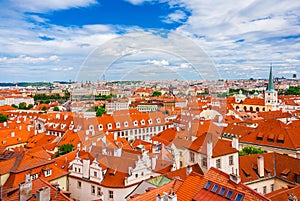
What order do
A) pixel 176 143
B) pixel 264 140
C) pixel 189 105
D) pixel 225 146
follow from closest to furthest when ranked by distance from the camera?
pixel 225 146 → pixel 176 143 → pixel 264 140 → pixel 189 105

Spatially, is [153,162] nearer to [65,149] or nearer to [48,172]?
[48,172]

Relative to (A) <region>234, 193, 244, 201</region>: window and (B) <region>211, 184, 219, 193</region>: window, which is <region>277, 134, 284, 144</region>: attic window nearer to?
(B) <region>211, 184, 219, 193</region>: window

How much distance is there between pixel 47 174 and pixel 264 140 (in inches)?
790

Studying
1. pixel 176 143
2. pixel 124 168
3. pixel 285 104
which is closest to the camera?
pixel 124 168

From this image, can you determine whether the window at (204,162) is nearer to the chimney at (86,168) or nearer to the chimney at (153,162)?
the chimney at (153,162)

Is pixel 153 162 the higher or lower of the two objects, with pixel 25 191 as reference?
lower

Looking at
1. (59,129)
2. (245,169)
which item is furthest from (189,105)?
(245,169)

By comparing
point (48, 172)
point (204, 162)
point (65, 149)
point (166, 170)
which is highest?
point (204, 162)

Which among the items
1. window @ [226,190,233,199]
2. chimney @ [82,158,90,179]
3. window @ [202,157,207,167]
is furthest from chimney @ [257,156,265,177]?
chimney @ [82,158,90,179]

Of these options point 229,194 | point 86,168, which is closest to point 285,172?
point 229,194

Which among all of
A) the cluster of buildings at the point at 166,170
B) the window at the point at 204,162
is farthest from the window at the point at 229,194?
the window at the point at 204,162

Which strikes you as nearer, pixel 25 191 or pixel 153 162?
pixel 25 191

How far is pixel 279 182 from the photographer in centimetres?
1802

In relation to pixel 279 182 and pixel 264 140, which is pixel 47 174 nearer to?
pixel 279 182
